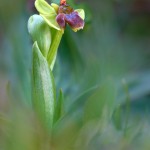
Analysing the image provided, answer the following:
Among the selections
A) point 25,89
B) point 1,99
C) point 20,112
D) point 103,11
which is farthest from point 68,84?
point 20,112

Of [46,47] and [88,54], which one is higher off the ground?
[46,47]

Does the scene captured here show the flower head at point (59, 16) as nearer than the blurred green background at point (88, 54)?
Yes

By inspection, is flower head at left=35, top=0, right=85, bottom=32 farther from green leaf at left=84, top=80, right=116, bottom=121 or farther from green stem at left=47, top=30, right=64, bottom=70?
green leaf at left=84, top=80, right=116, bottom=121

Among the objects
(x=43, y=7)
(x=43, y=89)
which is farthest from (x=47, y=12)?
(x=43, y=89)

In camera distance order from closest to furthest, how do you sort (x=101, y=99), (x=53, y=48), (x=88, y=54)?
(x=101, y=99)
(x=53, y=48)
(x=88, y=54)

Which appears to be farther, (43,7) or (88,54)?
(88,54)

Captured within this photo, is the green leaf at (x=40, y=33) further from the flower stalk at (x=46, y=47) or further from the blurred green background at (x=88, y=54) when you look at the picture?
the blurred green background at (x=88, y=54)

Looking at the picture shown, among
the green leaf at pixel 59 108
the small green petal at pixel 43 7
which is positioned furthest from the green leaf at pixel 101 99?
the small green petal at pixel 43 7

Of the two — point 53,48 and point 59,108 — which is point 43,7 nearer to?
point 53,48
